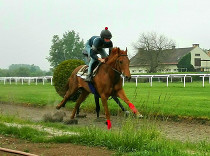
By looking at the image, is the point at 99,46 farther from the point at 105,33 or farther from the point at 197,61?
the point at 197,61

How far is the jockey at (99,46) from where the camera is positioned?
34.3ft

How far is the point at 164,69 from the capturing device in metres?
67.8

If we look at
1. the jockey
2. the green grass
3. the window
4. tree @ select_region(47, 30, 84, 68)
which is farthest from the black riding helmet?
the window

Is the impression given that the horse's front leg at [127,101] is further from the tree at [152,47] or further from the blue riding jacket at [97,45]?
the tree at [152,47]

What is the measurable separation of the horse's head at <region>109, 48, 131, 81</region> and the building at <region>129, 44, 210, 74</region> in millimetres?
58013

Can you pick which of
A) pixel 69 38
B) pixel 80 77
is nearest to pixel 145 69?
pixel 69 38

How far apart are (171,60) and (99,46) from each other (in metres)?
68.9

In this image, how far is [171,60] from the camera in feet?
256

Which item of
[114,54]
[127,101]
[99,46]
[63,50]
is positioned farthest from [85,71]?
[63,50]

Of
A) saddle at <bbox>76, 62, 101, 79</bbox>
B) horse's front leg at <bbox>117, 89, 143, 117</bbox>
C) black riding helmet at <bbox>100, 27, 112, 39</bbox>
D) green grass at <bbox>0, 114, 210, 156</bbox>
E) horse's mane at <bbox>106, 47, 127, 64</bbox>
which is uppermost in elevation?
black riding helmet at <bbox>100, 27, 112, 39</bbox>

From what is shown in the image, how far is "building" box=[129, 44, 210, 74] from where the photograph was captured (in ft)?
225

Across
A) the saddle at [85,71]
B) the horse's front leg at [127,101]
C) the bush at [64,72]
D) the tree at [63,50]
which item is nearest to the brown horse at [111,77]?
the horse's front leg at [127,101]

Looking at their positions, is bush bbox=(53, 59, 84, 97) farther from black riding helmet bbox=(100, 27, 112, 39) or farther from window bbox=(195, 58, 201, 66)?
window bbox=(195, 58, 201, 66)

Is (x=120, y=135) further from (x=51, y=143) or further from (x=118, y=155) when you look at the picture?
(x=51, y=143)
